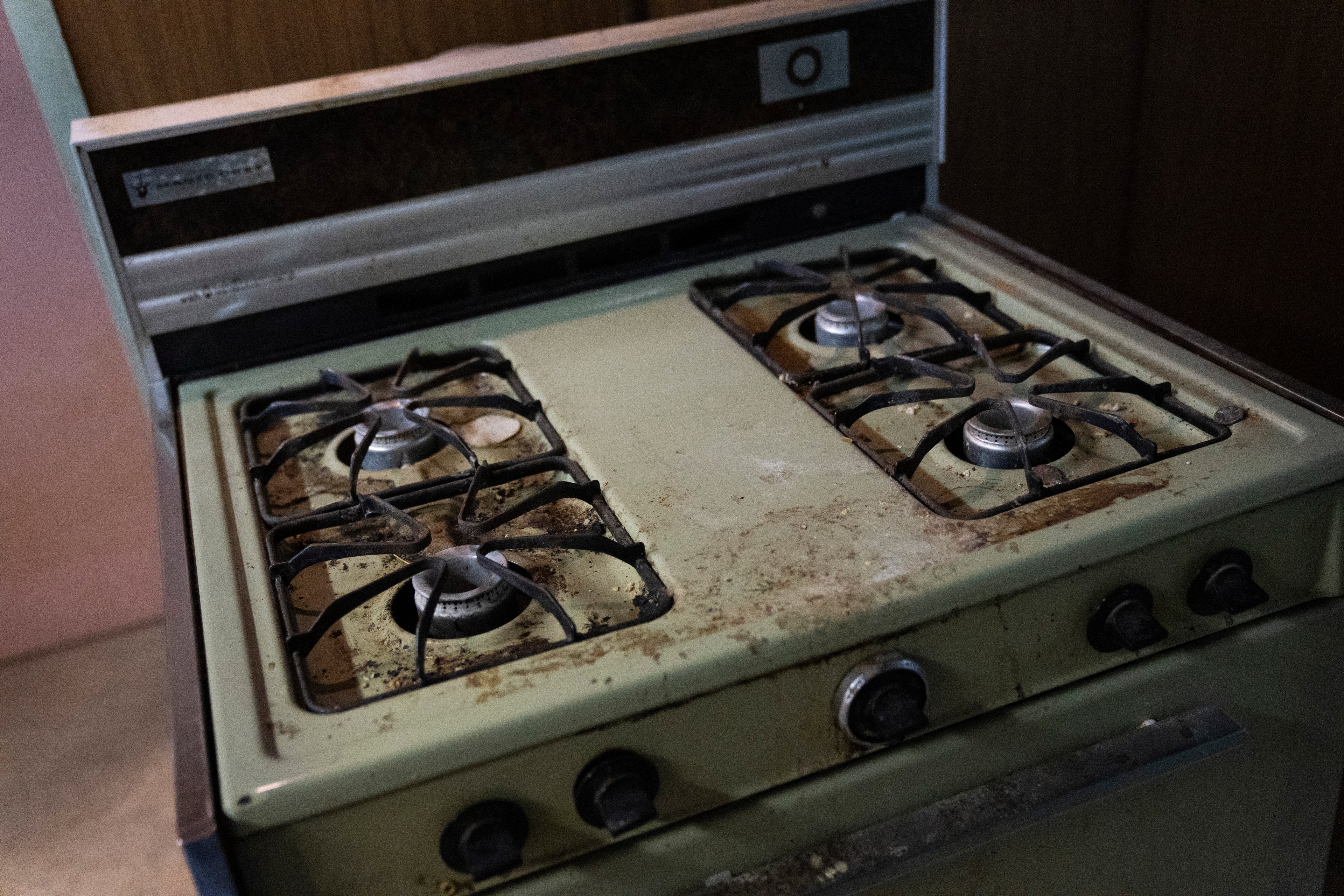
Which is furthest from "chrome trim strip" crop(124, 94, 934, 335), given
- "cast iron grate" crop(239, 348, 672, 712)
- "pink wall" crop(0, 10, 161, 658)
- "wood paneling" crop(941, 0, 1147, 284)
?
"pink wall" crop(0, 10, 161, 658)

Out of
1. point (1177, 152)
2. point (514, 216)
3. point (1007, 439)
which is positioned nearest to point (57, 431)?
point (514, 216)

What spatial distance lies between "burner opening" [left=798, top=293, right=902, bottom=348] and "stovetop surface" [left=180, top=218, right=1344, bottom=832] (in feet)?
0.34

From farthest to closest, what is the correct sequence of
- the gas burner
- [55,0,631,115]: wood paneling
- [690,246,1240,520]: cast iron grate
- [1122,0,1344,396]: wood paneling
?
[1122,0,1344,396]: wood paneling
[55,0,631,115]: wood paneling
the gas burner
[690,246,1240,520]: cast iron grate

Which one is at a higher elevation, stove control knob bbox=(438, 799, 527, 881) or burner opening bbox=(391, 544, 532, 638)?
burner opening bbox=(391, 544, 532, 638)

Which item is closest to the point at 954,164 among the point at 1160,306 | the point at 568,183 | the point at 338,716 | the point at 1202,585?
the point at 1160,306

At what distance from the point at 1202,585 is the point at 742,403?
16.4 inches

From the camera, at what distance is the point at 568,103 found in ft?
3.89

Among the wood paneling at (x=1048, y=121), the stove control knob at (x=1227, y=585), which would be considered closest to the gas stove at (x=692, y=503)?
the stove control knob at (x=1227, y=585)

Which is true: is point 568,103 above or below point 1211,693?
above

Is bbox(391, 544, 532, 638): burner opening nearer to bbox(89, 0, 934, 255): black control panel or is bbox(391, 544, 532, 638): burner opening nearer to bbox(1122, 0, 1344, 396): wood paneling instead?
bbox(89, 0, 934, 255): black control panel

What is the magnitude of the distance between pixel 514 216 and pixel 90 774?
4.30 ft

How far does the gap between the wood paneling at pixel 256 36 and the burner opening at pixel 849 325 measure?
0.55m

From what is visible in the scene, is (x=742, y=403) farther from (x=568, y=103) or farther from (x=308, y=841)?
(x=308, y=841)

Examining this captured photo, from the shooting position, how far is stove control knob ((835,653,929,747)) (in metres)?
0.74
